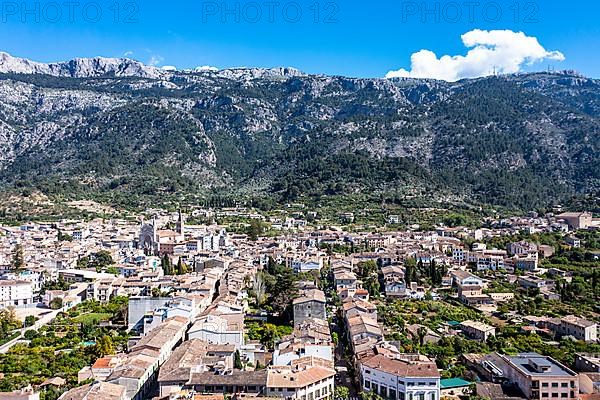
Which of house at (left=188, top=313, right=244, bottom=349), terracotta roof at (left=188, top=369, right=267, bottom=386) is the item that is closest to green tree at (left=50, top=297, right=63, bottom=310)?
house at (left=188, top=313, right=244, bottom=349)

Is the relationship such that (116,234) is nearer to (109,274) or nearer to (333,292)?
(109,274)

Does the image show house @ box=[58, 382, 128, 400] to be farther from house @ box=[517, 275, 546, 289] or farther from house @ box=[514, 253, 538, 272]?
house @ box=[514, 253, 538, 272]

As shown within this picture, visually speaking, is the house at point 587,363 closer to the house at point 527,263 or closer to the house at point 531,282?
the house at point 531,282

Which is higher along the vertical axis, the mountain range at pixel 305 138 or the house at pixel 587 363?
the mountain range at pixel 305 138

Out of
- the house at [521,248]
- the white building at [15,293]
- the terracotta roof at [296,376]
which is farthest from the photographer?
the house at [521,248]

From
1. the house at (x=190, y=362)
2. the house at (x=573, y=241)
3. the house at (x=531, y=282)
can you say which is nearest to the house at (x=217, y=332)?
the house at (x=190, y=362)

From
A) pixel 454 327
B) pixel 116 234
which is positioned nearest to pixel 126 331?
pixel 454 327
